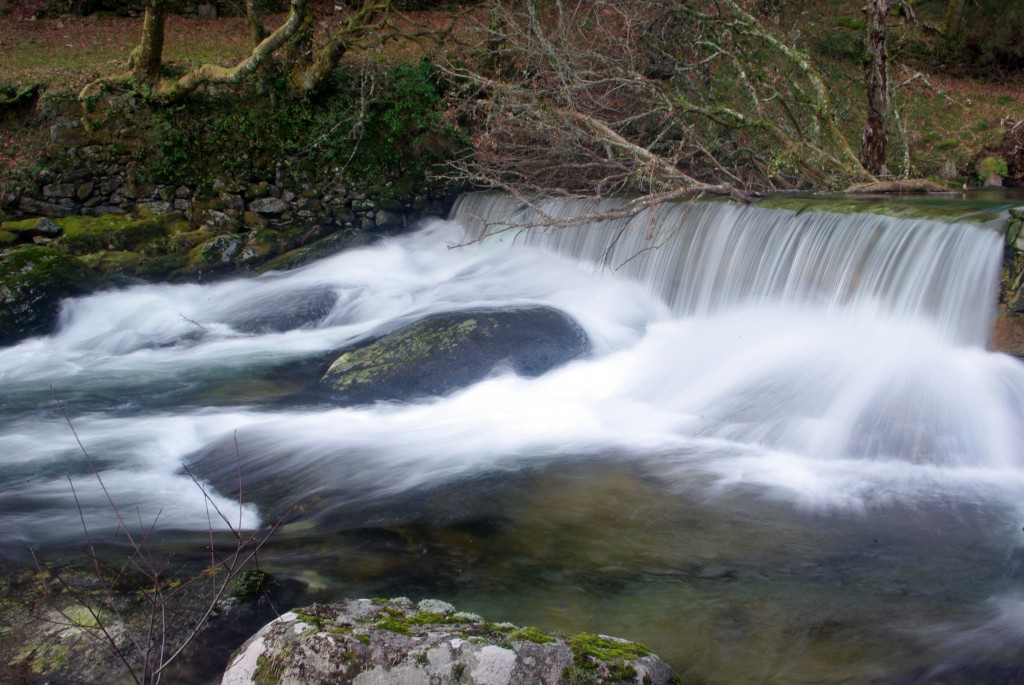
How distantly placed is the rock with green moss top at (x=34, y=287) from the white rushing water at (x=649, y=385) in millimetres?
226

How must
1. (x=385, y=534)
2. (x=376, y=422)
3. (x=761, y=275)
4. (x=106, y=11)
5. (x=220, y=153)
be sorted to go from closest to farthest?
(x=385, y=534), (x=376, y=422), (x=761, y=275), (x=220, y=153), (x=106, y=11)

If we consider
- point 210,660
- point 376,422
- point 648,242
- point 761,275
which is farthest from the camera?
point 648,242

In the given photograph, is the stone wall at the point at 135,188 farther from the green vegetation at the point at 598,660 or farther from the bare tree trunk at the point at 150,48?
the green vegetation at the point at 598,660

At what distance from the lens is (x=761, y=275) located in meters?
8.67

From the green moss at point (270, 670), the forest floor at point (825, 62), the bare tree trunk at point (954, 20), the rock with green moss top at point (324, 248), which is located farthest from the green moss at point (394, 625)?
the bare tree trunk at point (954, 20)

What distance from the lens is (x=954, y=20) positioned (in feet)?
54.8

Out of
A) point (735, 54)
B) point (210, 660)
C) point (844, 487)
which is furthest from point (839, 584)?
point (735, 54)

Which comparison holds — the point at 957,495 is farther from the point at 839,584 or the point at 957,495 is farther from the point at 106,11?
the point at 106,11

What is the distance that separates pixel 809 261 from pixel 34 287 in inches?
351

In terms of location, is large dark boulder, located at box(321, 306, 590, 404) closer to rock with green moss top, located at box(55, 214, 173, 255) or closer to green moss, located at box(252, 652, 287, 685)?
green moss, located at box(252, 652, 287, 685)

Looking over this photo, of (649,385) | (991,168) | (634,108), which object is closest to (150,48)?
(634,108)

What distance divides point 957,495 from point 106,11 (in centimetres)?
1836

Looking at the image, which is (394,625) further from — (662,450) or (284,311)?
(284,311)

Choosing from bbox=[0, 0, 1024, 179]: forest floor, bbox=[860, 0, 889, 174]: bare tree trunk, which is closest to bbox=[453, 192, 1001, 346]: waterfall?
bbox=[860, 0, 889, 174]: bare tree trunk
